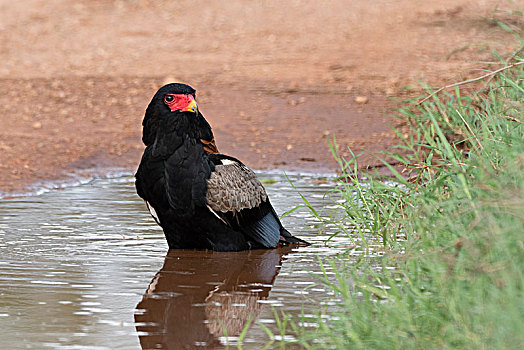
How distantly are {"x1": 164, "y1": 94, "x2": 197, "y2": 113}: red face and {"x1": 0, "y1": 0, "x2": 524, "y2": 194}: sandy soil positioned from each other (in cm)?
251

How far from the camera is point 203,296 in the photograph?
5.32 m

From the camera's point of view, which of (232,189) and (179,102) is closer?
(179,102)

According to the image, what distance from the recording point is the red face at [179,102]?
628 cm

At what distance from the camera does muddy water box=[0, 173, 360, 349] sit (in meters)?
4.57

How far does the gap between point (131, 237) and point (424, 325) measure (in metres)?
3.48

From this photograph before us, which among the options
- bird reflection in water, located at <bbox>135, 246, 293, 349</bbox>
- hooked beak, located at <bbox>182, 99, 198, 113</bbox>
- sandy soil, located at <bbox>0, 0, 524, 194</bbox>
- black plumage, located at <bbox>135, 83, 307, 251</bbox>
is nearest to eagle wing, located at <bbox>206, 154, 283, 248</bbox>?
black plumage, located at <bbox>135, 83, 307, 251</bbox>

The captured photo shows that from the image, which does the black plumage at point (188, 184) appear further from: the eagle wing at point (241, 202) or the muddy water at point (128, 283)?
the muddy water at point (128, 283)

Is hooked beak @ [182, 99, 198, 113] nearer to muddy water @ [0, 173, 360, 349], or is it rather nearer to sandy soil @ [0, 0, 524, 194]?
muddy water @ [0, 173, 360, 349]

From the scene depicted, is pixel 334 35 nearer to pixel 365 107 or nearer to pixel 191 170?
pixel 365 107

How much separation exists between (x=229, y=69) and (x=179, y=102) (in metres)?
9.72

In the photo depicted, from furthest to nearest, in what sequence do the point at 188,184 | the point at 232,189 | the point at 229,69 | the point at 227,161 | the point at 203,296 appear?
the point at 229,69 → the point at 227,161 → the point at 232,189 → the point at 188,184 → the point at 203,296

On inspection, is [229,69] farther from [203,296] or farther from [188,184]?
[203,296]

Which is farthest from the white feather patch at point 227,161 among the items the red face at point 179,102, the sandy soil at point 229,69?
the sandy soil at point 229,69

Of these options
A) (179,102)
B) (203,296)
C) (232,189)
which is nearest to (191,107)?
(179,102)
